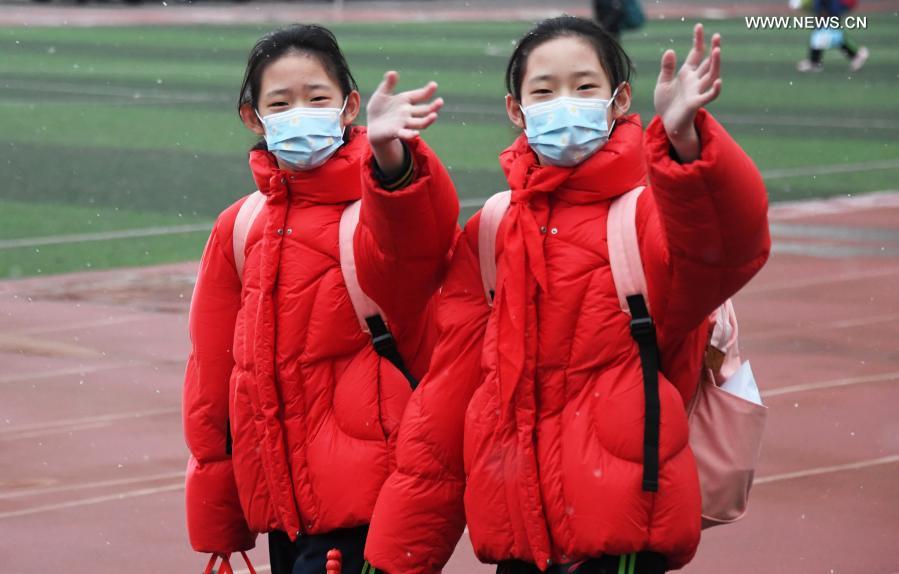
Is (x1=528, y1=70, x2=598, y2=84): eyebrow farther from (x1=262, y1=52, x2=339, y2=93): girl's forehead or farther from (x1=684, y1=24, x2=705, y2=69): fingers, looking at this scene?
(x1=262, y1=52, x2=339, y2=93): girl's forehead

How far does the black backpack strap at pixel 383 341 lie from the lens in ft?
12.2

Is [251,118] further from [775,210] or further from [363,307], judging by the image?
[775,210]

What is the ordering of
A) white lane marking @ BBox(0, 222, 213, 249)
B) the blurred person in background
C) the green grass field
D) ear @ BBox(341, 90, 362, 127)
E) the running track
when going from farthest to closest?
the blurred person in background, the green grass field, white lane marking @ BBox(0, 222, 213, 249), the running track, ear @ BBox(341, 90, 362, 127)

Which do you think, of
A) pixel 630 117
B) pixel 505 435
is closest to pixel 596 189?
pixel 630 117

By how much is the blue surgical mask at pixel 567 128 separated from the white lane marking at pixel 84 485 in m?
3.19

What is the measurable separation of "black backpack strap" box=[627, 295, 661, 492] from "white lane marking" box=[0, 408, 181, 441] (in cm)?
412

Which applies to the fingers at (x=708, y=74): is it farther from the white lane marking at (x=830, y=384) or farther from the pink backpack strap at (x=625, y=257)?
the white lane marking at (x=830, y=384)

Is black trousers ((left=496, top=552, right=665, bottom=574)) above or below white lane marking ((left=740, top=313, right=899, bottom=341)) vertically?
above

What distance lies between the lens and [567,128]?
3.44 m

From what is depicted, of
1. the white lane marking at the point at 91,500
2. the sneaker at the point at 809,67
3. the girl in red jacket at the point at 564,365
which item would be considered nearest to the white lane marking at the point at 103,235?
the white lane marking at the point at 91,500

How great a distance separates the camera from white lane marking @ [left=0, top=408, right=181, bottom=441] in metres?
6.93

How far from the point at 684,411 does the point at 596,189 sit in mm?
496

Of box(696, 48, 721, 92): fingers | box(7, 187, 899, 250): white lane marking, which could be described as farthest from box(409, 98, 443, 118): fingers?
box(7, 187, 899, 250): white lane marking

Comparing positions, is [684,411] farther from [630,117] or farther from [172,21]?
[172,21]
